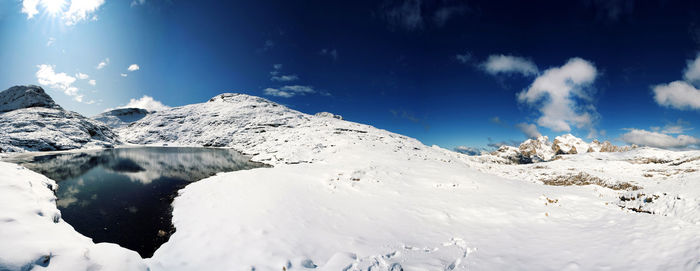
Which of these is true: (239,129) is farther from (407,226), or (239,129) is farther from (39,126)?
(407,226)

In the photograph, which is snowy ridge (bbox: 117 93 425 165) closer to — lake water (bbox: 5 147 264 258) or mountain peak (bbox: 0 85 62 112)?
mountain peak (bbox: 0 85 62 112)

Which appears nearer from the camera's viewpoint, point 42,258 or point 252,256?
point 42,258

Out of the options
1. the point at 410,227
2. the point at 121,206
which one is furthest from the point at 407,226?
the point at 121,206

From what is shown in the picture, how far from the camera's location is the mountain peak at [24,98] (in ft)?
220

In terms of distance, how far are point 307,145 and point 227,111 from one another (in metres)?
76.4

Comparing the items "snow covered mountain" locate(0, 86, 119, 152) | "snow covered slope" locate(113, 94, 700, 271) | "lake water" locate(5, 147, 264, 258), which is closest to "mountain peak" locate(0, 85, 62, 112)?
"snow covered mountain" locate(0, 86, 119, 152)

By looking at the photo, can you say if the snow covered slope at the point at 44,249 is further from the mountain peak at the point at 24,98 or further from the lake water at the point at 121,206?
the mountain peak at the point at 24,98

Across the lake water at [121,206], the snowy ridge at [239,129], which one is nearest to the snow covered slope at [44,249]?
the lake water at [121,206]

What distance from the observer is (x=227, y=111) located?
10806cm

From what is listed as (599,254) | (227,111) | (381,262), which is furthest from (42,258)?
(227,111)

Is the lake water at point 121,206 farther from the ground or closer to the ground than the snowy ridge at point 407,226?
closer to the ground

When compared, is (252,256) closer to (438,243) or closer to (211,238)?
(211,238)

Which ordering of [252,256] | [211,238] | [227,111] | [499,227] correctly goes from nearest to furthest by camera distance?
[252,256] → [211,238] → [499,227] → [227,111]

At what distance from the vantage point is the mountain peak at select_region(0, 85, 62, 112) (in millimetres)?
67125
